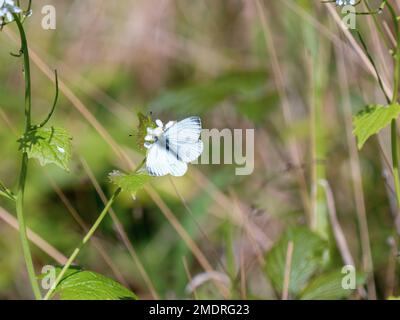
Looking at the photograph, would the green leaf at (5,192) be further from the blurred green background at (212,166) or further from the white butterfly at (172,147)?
the blurred green background at (212,166)

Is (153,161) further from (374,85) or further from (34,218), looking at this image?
(34,218)

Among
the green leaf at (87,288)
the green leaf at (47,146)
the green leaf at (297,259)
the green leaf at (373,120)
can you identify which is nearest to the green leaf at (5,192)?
the green leaf at (47,146)

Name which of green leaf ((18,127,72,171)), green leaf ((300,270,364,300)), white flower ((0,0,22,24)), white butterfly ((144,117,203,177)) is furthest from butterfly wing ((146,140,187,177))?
green leaf ((300,270,364,300))

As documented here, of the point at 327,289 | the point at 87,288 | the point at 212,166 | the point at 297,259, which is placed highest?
the point at 212,166

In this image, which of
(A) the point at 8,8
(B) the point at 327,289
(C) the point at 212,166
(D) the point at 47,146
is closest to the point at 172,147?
(D) the point at 47,146

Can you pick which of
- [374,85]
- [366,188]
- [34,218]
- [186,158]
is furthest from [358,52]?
[34,218]

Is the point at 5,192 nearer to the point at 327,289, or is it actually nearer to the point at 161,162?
the point at 161,162
